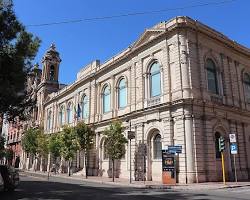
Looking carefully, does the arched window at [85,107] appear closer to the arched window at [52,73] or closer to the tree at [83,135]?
the tree at [83,135]

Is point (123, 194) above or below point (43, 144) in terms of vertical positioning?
below

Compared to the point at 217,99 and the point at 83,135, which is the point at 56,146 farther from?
the point at 217,99

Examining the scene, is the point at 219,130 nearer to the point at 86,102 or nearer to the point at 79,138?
the point at 79,138

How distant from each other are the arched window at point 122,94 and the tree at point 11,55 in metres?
18.8

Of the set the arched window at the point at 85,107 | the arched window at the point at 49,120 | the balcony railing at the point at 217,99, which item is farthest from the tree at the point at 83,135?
the arched window at the point at 49,120

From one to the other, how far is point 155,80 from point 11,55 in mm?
16812

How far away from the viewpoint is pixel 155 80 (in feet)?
100

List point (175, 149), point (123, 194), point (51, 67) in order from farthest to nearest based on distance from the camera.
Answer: point (51, 67)
point (175, 149)
point (123, 194)

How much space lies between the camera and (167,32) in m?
28.9

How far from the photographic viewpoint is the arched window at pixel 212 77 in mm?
29297

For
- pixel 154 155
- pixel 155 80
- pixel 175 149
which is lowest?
pixel 154 155

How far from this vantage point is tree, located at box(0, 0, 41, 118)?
15812 mm

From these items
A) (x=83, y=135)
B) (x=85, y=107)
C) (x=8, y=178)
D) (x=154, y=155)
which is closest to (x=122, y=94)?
(x=83, y=135)

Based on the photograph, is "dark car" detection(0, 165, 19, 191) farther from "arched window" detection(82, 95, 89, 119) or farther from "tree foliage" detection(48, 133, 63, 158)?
"arched window" detection(82, 95, 89, 119)
